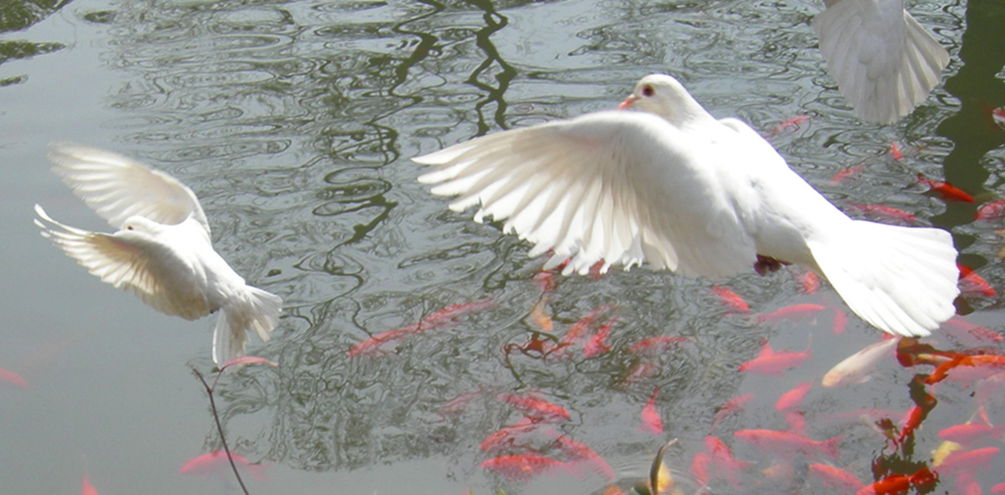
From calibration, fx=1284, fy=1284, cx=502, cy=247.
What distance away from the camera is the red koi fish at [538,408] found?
4.10m

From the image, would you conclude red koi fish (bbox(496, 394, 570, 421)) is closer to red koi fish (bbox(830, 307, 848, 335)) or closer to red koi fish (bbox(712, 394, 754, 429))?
red koi fish (bbox(712, 394, 754, 429))

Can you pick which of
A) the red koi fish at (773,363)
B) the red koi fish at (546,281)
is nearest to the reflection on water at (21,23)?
the red koi fish at (546,281)

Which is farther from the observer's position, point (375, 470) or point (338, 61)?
point (338, 61)

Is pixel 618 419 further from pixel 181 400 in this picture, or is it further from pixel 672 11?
pixel 672 11

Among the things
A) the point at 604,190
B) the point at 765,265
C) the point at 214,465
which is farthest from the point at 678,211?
the point at 214,465

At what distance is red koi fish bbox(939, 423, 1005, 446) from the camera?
3.81m

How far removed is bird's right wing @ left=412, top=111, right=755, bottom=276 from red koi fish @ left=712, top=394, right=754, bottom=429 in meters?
0.91

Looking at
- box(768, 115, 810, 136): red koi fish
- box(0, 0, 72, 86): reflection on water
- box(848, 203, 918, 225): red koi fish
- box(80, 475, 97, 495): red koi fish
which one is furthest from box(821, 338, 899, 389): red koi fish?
box(0, 0, 72, 86): reflection on water

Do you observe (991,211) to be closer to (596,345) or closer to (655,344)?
(655,344)

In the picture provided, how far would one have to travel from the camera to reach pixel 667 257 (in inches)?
130

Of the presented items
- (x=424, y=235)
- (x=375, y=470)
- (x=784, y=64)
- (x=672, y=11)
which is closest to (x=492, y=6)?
(x=672, y=11)

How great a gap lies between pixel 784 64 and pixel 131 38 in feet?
11.6

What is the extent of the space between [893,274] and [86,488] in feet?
8.24

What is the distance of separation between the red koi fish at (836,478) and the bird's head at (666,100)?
109 centimetres
